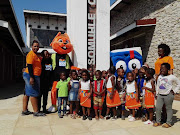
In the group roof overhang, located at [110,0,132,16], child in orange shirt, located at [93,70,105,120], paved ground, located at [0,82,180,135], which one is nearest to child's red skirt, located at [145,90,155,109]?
paved ground, located at [0,82,180,135]

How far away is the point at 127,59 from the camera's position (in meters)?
5.53

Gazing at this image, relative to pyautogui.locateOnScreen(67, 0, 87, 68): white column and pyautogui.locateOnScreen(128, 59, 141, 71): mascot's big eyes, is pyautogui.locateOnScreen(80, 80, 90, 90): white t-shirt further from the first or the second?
pyautogui.locateOnScreen(128, 59, 141, 71): mascot's big eyes

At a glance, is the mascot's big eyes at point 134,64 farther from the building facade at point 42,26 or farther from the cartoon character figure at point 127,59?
the building facade at point 42,26

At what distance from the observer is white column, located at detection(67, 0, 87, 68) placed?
467 cm

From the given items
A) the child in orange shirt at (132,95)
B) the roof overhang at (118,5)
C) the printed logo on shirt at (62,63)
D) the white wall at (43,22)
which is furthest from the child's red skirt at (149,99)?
the white wall at (43,22)

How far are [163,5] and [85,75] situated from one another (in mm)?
6282

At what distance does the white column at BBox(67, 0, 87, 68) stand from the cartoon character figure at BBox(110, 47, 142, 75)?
1.30 meters

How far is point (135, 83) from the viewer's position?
3.54 m

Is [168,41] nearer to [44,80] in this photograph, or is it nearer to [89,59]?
[89,59]

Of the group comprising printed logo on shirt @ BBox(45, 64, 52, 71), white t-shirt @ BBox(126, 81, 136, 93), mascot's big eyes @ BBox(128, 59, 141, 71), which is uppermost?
mascot's big eyes @ BBox(128, 59, 141, 71)

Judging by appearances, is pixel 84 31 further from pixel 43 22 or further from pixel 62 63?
pixel 43 22

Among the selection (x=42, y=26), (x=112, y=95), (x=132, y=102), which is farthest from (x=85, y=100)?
(x=42, y=26)

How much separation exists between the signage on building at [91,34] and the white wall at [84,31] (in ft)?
0.33

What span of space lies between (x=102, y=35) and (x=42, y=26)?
41.0 feet
